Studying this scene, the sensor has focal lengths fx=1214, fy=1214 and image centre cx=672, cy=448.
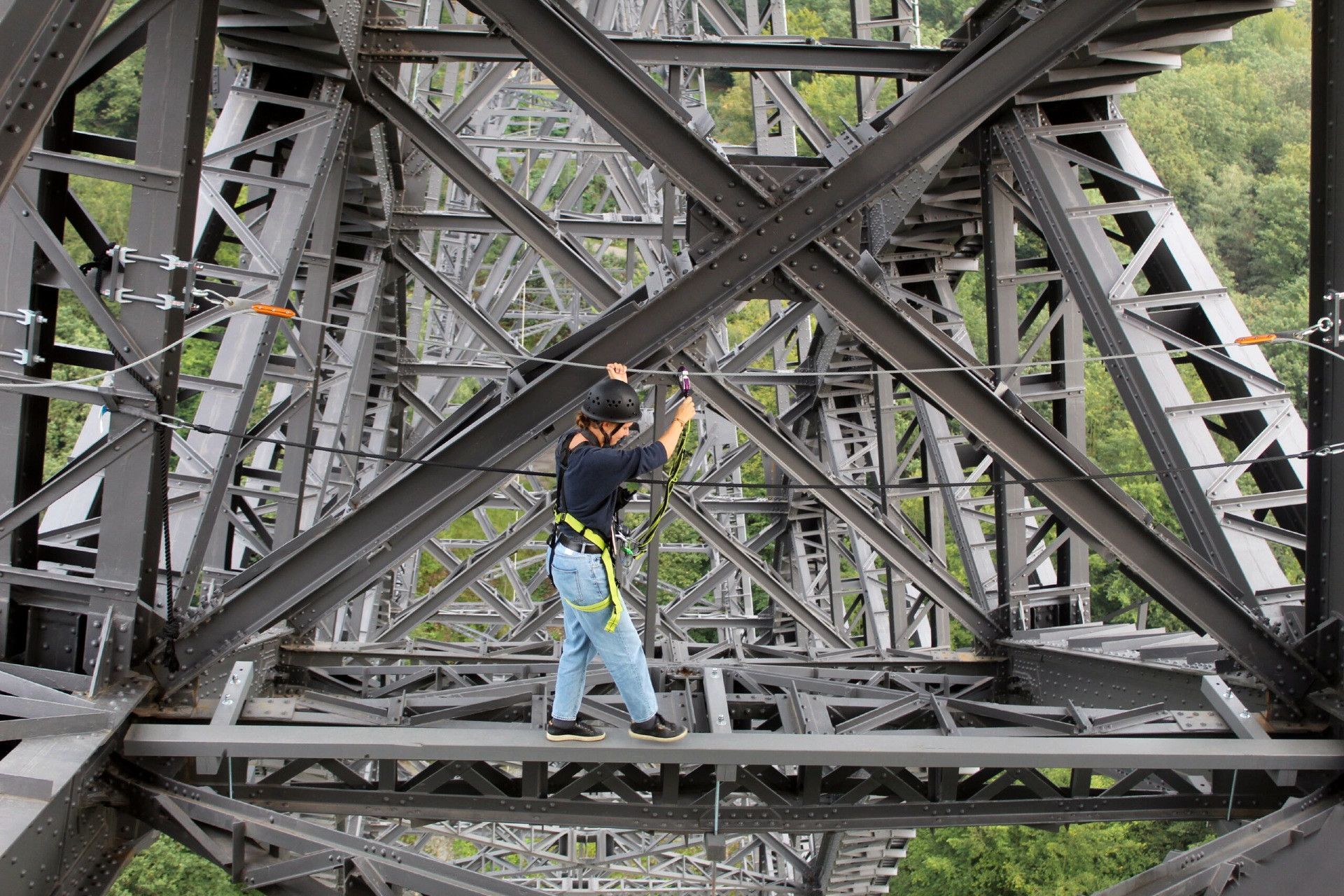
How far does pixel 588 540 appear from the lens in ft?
18.2

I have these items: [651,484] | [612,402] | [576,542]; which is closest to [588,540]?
[576,542]

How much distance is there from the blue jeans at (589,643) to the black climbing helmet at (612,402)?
0.63 meters

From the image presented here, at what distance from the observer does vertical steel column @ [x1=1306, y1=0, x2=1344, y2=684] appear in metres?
6.34

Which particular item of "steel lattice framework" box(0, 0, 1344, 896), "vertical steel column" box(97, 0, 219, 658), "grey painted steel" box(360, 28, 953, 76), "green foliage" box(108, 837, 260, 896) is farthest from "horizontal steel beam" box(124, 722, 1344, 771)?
"green foliage" box(108, 837, 260, 896)

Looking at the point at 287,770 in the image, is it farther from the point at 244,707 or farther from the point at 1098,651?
the point at 1098,651

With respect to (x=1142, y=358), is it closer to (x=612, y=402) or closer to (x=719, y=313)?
(x=719, y=313)

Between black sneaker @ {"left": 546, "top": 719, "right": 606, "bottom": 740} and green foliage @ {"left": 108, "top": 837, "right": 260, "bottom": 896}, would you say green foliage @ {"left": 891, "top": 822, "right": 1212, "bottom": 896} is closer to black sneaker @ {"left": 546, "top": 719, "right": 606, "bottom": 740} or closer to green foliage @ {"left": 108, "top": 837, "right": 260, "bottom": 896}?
green foliage @ {"left": 108, "top": 837, "right": 260, "bottom": 896}

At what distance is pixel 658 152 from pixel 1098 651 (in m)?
4.26

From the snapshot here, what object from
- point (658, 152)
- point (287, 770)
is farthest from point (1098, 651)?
point (287, 770)

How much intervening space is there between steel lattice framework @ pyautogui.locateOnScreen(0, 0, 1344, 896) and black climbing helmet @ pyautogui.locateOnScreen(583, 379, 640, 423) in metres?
0.85

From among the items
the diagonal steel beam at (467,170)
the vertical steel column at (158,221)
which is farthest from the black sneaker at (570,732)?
the diagonal steel beam at (467,170)

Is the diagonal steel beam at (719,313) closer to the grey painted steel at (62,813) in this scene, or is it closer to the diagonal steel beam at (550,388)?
the diagonal steel beam at (550,388)

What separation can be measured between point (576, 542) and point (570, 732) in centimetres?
103

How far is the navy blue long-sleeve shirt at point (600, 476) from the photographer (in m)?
5.43
